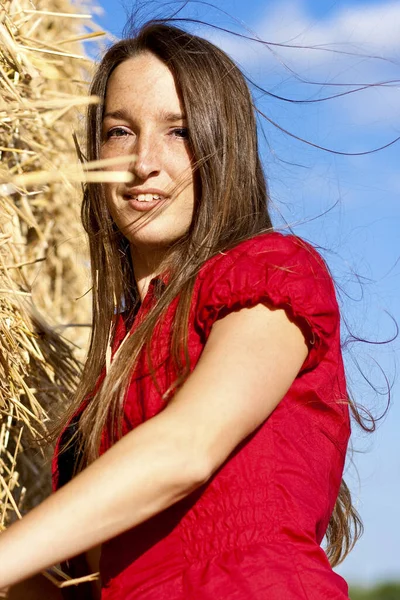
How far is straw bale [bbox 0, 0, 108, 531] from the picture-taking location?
1.24 metres

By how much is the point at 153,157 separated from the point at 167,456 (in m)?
0.43

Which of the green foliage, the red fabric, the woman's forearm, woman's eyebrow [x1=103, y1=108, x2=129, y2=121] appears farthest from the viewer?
the green foliage

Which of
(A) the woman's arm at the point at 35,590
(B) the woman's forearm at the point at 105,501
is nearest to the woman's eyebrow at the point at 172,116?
(B) the woman's forearm at the point at 105,501

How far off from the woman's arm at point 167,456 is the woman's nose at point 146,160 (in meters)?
0.27

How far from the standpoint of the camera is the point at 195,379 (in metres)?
0.96

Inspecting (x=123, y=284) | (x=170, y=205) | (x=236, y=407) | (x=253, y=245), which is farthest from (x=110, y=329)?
(x=236, y=407)

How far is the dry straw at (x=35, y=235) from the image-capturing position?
4.01 ft

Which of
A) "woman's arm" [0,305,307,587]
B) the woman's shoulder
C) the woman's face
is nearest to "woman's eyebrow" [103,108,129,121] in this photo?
the woman's face

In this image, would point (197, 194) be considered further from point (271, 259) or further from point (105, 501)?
point (105, 501)

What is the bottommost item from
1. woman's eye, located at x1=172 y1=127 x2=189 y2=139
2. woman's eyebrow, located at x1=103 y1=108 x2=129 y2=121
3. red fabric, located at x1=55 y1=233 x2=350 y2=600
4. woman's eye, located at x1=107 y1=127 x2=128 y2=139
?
red fabric, located at x1=55 y1=233 x2=350 y2=600

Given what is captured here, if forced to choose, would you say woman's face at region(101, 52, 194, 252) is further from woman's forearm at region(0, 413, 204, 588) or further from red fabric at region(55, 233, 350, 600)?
woman's forearm at region(0, 413, 204, 588)

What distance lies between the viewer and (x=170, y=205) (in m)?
1.22

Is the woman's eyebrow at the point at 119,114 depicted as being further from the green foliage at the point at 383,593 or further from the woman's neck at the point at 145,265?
the green foliage at the point at 383,593

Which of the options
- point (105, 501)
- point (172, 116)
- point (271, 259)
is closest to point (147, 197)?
point (172, 116)
